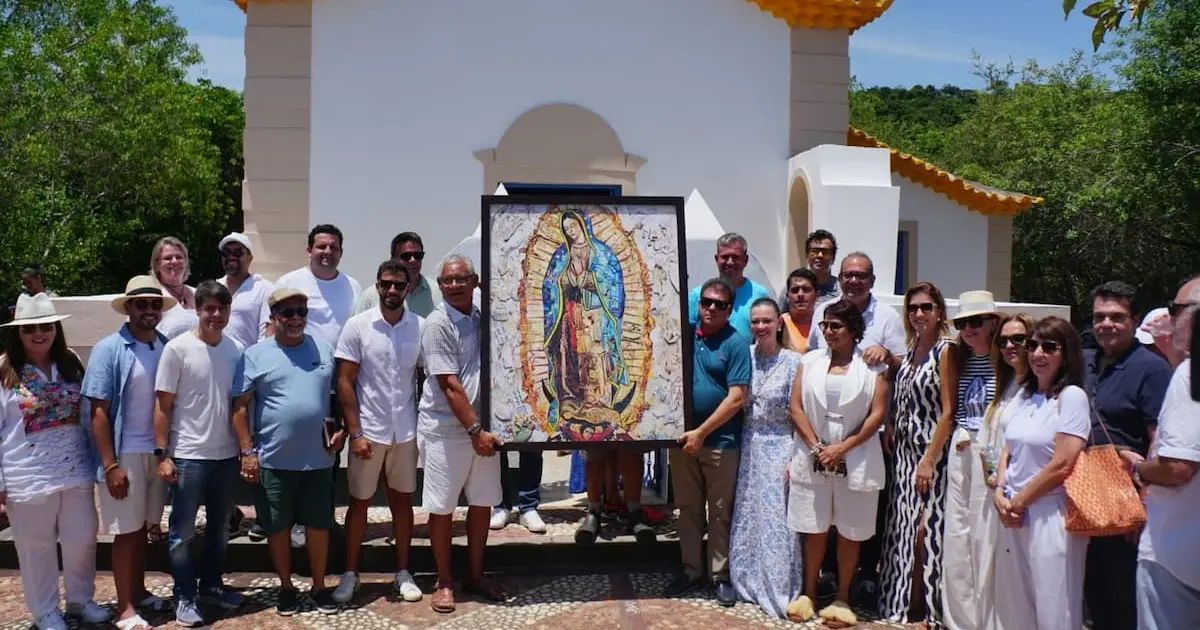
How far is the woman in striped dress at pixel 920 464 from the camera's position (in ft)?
13.0

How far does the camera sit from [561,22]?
25.9 feet

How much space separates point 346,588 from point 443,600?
0.51 metres

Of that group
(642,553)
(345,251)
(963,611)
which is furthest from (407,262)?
(963,611)

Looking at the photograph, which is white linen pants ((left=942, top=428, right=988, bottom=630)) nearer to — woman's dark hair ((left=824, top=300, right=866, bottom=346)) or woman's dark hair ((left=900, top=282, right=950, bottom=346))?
woman's dark hair ((left=900, top=282, right=950, bottom=346))

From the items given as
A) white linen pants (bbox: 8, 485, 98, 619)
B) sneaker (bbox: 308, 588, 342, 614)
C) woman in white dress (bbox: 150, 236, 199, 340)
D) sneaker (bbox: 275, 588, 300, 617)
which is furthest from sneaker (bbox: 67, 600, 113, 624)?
woman in white dress (bbox: 150, 236, 199, 340)

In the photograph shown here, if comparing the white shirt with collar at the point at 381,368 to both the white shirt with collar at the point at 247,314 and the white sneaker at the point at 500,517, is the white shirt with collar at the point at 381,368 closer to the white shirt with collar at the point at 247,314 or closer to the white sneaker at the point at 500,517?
the white shirt with collar at the point at 247,314

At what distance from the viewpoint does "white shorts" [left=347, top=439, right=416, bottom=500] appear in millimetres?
4258

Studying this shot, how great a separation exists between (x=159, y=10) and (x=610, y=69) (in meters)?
20.4

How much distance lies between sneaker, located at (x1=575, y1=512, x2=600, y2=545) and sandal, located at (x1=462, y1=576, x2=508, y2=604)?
0.56m

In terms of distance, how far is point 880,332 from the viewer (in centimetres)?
448

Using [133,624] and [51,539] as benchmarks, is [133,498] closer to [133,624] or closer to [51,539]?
[51,539]

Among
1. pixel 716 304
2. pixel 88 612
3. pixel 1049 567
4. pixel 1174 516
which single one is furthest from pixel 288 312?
pixel 1174 516

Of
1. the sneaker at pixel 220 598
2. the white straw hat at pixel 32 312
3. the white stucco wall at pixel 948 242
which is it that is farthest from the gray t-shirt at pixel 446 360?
the white stucco wall at pixel 948 242

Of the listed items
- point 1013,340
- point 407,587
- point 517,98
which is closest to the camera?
point 1013,340
